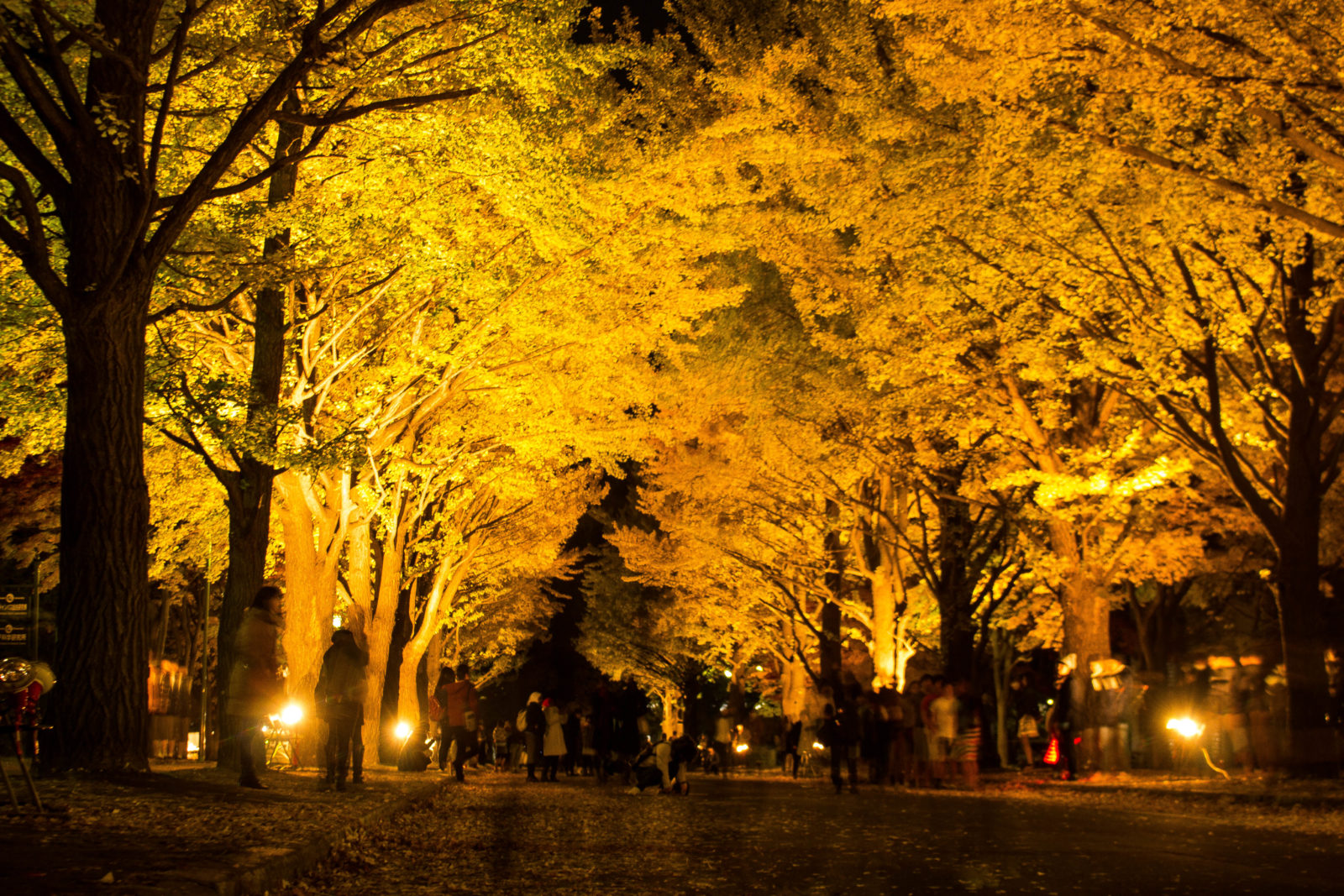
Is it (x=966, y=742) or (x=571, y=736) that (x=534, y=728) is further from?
(x=966, y=742)

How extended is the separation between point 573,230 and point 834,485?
37.0 ft

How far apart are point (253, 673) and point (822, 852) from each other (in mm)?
5057

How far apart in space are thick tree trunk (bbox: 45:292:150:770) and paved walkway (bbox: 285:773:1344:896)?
2.10 m

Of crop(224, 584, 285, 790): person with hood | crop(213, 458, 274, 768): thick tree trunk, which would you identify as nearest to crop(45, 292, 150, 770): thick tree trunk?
crop(224, 584, 285, 790): person with hood

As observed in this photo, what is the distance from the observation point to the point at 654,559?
36125 millimetres

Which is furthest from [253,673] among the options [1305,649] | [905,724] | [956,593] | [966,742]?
[956,593]

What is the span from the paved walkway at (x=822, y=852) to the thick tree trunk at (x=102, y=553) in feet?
6.88

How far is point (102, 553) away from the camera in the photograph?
918 centimetres

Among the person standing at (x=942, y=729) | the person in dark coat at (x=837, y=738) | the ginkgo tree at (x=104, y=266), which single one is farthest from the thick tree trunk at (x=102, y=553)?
the person standing at (x=942, y=729)

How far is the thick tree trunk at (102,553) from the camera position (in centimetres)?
907

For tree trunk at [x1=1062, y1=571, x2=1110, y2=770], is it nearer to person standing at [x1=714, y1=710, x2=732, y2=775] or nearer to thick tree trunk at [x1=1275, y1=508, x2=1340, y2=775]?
thick tree trunk at [x1=1275, y1=508, x2=1340, y2=775]

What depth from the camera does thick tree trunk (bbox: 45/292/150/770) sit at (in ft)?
29.8

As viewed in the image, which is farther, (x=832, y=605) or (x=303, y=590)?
(x=832, y=605)

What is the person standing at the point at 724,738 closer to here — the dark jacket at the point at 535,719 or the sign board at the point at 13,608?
the dark jacket at the point at 535,719
